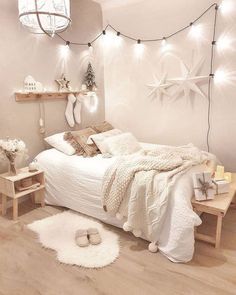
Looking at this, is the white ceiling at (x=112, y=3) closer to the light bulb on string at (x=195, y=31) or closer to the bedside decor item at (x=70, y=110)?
the light bulb on string at (x=195, y=31)

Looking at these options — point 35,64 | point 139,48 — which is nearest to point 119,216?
point 35,64

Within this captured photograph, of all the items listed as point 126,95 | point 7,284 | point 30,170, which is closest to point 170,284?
point 7,284

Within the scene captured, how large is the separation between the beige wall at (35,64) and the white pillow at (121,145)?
0.91m

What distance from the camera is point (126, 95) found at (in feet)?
13.5

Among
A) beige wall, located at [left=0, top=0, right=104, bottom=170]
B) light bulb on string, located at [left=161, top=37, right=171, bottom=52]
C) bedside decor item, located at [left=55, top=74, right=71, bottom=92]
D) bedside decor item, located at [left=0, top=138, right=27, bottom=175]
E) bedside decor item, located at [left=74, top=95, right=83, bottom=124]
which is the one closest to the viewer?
bedside decor item, located at [left=0, top=138, right=27, bottom=175]

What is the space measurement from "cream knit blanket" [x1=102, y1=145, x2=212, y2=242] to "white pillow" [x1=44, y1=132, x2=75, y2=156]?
784 millimetres

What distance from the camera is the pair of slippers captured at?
2246mm

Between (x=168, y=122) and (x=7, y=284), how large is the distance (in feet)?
9.42

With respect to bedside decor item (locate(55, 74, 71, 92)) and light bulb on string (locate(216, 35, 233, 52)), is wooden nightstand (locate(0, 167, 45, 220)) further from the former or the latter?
light bulb on string (locate(216, 35, 233, 52))

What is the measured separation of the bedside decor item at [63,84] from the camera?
343 cm

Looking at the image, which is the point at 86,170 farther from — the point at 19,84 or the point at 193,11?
the point at 193,11

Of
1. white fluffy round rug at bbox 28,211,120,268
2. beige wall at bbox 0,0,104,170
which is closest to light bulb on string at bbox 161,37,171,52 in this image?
beige wall at bbox 0,0,104,170

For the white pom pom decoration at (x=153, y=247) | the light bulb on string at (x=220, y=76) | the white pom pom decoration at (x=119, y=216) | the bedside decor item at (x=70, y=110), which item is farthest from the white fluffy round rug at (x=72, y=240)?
the light bulb on string at (x=220, y=76)

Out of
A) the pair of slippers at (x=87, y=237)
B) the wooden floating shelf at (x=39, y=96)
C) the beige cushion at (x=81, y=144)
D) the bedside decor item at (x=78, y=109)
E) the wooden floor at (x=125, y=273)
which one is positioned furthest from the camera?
the bedside decor item at (x=78, y=109)
